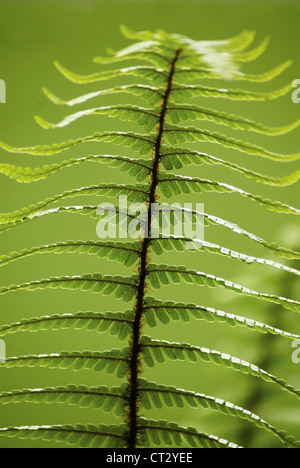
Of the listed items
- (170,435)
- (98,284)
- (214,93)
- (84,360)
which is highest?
(214,93)

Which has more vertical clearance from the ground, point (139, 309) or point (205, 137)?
point (205, 137)

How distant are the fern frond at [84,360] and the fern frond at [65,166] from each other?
272mm

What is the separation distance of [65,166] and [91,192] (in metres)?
0.06

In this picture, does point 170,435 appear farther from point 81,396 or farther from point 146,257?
point 146,257

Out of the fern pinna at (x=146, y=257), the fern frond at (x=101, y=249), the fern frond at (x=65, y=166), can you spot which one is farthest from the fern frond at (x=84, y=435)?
the fern frond at (x=65, y=166)

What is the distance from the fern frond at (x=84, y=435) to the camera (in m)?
0.68

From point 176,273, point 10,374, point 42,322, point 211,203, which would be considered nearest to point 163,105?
point 176,273

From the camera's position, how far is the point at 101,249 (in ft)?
2.40

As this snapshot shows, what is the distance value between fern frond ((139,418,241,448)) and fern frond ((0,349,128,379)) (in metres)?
0.09

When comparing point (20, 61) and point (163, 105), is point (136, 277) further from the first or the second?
point (20, 61)

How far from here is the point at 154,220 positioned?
0.69m

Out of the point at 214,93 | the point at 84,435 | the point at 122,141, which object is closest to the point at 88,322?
the point at 84,435

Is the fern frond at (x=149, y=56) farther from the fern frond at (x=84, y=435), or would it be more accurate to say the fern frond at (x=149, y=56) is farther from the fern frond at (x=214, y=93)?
the fern frond at (x=84, y=435)

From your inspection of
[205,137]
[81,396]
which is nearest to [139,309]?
[81,396]
